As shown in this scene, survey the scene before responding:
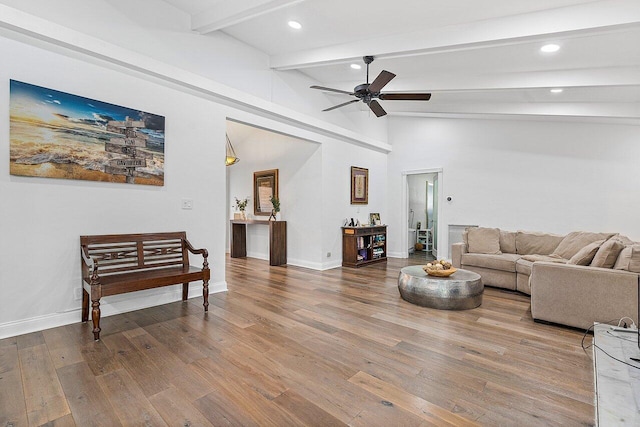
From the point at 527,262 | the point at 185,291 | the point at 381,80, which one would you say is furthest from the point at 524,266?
the point at 185,291

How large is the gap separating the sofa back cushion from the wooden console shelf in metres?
2.60

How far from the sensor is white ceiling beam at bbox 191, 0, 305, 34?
316 cm

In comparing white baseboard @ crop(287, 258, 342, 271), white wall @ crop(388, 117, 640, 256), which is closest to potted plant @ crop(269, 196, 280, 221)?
white baseboard @ crop(287, 258, 342, 271)

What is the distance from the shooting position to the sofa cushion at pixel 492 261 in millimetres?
4555

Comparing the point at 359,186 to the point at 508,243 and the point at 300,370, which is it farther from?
the point at 300,370

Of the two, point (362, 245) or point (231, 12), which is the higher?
point (231, 12)

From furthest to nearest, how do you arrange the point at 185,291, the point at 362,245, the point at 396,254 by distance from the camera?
the point at 396,254, the point at 362,245, the point at 185,291

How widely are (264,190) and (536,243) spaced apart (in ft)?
17.2

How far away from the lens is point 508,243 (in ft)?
17.5

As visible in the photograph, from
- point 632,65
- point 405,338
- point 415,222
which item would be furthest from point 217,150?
point 415,222

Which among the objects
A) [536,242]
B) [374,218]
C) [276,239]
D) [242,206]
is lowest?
[276,239]

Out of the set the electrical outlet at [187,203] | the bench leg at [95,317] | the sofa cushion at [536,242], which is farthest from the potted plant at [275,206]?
the sofa cushion at [536,242]

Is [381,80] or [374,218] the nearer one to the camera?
[381,80]

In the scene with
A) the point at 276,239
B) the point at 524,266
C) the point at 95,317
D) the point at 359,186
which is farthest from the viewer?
the point at 359,186
